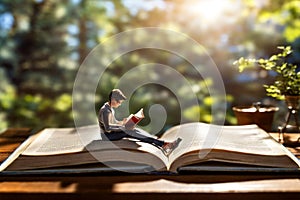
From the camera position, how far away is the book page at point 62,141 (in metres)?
1.10

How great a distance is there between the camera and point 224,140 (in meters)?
1.17

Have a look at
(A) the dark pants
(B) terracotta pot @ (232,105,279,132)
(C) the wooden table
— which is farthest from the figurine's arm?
(B) terracotta pot @ (232,105,279,132)

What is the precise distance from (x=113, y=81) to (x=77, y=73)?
0.24 meters

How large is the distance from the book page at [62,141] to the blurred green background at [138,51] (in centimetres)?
109

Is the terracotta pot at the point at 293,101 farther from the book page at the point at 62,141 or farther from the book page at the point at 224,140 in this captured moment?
the book page at the point at 62,141

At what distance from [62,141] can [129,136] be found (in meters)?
0.22

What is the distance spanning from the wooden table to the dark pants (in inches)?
5.7

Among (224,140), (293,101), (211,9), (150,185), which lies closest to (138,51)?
(211,9)

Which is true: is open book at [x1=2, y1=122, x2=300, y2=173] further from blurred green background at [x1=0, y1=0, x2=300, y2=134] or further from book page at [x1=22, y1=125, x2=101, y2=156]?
blurred green background at [x1=0, y1=0, x2=300, y2=134]

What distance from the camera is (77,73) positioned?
2.59 meters
